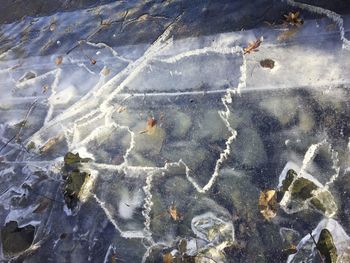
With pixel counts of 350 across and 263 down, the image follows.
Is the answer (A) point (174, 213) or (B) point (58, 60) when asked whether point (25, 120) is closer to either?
(B) point (58, 60)

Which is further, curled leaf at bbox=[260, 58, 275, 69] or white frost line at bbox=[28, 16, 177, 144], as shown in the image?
white frost line at bbox=[28, 16, 177, 144]

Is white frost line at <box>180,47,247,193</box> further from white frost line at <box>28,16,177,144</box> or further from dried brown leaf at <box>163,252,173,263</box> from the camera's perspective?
white frost line at <box>28,16,177,144</box>

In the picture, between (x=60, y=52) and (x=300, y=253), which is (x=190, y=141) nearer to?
(x=300, y=253)

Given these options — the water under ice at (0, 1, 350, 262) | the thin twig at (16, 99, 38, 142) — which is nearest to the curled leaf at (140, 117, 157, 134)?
the water under ice at (0, 1, 350, 262)

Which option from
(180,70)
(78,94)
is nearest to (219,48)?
(180,70)

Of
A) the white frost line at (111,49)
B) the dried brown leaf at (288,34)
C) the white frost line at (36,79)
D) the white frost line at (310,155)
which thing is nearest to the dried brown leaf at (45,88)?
the white frost line at (36,79)

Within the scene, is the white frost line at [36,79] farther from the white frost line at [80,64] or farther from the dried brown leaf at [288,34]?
the dried brown leaf at [288,34]
